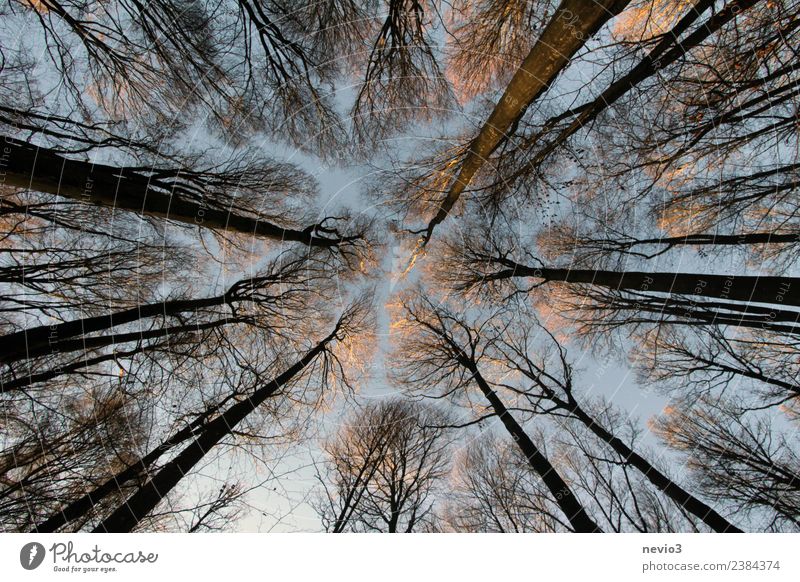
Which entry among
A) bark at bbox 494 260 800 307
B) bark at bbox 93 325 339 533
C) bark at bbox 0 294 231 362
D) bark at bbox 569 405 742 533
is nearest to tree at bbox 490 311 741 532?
bark at bbox 569 405 742 533

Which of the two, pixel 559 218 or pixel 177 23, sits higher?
pixel 177 23

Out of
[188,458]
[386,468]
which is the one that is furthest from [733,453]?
[188,458]

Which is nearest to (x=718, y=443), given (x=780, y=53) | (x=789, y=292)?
(x=789, y=292)

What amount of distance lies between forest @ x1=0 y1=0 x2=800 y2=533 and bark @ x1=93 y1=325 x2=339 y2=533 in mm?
49

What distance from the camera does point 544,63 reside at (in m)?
4.90

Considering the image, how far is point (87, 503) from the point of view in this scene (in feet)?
17.8

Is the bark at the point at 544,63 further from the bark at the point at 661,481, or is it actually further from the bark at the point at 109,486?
the bark at the point at 109,486

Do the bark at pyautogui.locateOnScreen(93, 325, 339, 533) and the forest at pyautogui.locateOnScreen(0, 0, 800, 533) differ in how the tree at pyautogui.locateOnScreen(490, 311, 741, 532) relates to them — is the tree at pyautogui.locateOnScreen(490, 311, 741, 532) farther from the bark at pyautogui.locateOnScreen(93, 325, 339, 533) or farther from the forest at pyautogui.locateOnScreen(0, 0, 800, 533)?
the bark at pyautogui.locateOnScreen(93, 325, 339, 533)

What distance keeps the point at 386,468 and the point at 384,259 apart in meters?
4.76

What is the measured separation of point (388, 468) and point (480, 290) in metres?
4.70

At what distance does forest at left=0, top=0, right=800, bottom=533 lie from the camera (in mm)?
5297

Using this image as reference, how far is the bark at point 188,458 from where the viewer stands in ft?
16.3

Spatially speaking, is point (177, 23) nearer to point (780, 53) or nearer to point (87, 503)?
point (87, 503)
